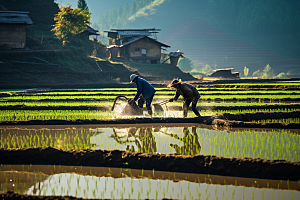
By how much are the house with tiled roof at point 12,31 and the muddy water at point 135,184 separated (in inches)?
1097

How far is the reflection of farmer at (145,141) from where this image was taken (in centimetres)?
603

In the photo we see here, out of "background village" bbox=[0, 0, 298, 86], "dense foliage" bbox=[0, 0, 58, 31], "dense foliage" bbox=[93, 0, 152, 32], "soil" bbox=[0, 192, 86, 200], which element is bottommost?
"soil" bbox=[0, 192, 86, 200]

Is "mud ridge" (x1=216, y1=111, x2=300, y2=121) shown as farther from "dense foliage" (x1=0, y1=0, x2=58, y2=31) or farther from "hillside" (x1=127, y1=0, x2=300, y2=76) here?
"hillside" (x1=127, y1=0, x2=300, y2=76)

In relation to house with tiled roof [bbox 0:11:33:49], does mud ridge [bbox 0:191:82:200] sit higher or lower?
lower

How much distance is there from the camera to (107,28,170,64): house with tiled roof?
42.7m

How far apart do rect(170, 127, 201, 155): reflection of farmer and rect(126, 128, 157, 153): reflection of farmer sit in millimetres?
490

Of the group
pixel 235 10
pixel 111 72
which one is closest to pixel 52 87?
pixel 111 72

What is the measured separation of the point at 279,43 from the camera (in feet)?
353

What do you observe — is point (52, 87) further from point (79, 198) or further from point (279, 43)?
point (279, 43)

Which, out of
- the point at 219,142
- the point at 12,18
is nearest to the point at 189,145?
the point at 219,142

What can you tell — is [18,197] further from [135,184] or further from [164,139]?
[164,139]

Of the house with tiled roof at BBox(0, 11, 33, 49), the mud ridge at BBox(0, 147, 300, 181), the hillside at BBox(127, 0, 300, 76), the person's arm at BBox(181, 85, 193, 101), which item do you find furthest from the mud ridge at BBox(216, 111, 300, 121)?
the hillside at BBox(127, 0, 300, 76)

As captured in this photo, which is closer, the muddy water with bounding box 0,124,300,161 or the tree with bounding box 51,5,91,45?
the muddy water with bounding box 0,124,300,161

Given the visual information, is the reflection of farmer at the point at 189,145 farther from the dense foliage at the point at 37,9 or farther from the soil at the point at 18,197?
the dense foliage at the point at 37,9
